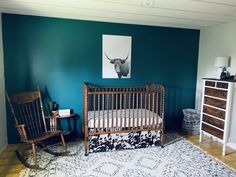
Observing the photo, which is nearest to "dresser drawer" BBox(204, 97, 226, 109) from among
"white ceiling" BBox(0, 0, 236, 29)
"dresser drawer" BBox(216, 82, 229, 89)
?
"dresser drawer" BBox(216, 82, 229, 89)

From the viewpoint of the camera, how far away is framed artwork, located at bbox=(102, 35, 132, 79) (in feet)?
11.4

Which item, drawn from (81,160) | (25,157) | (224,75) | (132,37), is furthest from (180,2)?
(25,157)

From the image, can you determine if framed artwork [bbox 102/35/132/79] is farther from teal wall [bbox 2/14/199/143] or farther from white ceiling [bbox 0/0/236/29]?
white ceiling [bbox 0/0/236/29]

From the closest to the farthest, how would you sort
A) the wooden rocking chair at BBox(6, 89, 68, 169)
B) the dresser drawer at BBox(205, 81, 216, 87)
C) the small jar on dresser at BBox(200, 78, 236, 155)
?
1. the wooden rocking chair at BBox(6, 89, 68, 169)
2. the small jar on dresser at BBox(200, 78, 236, 155)
3. the dresser drawer at BBox(205, 81, 216, 87)

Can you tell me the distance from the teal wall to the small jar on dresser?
84 centimetres

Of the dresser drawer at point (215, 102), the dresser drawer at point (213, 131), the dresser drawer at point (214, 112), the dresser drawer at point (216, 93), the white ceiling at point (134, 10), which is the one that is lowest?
the dresser drawer at point (213, 131)

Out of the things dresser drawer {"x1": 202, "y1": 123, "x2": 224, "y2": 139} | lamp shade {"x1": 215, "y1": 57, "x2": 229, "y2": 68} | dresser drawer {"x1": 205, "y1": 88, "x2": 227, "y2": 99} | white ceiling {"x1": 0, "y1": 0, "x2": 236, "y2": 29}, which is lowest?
dresser drawer {"x1": 202, "y1": 123, "x2": 224, "y2": 139}

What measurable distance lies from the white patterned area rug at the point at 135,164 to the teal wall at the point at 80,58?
3.08 feet

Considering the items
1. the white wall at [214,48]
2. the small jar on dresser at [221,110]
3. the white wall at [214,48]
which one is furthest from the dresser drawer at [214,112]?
the white wall at [214,48]

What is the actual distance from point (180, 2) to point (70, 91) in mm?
2295

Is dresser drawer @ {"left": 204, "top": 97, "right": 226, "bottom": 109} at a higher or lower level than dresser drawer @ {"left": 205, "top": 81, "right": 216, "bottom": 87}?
lower

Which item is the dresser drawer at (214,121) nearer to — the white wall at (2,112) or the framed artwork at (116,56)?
the framed artwork at (116,56)

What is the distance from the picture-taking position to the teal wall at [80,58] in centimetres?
310

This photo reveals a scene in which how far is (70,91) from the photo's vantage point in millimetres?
3395
